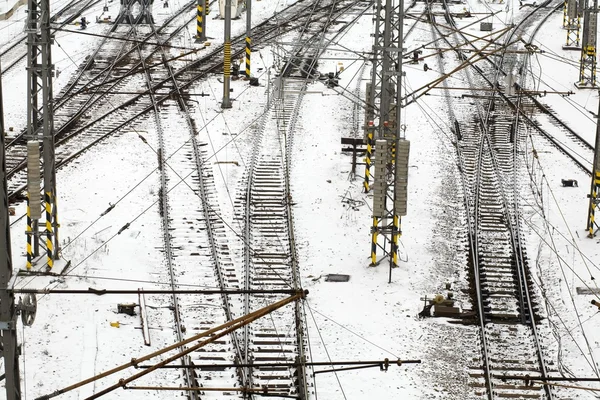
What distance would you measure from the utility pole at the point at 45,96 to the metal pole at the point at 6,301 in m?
6.70

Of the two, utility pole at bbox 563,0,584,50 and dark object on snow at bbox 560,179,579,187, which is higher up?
utility pole at bbox 563,0,584,50

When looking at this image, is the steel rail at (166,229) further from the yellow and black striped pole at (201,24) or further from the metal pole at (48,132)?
the yellow and black striped pole at (201,24)

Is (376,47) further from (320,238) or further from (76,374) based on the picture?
(76,374)

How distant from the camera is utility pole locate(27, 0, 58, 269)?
18.9m

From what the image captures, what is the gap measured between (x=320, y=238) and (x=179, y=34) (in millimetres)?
21045

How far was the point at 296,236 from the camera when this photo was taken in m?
22.5

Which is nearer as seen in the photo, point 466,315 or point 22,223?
point 466,315

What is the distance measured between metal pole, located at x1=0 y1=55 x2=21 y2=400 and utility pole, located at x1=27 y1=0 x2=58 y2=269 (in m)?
6.70

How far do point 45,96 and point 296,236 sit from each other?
5909mm

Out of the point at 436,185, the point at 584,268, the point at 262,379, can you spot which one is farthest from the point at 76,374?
the point at 436,185

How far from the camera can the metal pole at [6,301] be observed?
38.8 ft

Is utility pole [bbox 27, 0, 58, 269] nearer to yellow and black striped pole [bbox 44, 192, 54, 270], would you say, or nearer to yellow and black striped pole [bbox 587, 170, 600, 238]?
yellow and black striped pole [bbox 44, 192, 54, 270]

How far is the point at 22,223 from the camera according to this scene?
22500 mm

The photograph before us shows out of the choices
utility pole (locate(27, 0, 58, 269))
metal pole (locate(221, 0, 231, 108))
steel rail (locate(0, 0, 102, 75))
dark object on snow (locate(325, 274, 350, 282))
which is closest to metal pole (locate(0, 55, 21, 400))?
utility pole (locate(27, 0, 58, 269))
